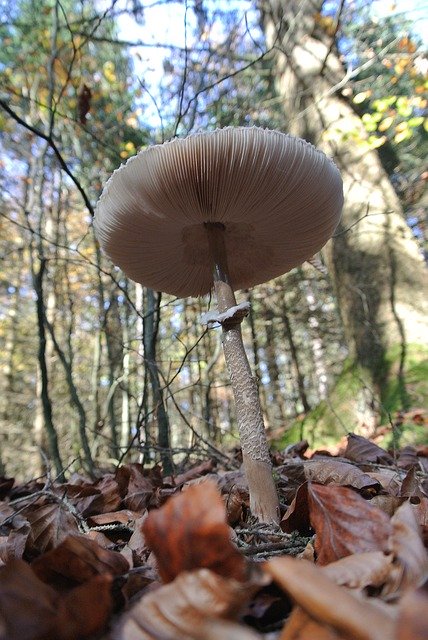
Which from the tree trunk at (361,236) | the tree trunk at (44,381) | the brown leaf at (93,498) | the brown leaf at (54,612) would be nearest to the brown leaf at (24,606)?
the brown leaf at (54,612)

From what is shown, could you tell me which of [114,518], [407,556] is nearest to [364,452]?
[114,518]

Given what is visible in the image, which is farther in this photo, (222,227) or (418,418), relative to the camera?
(418,418)

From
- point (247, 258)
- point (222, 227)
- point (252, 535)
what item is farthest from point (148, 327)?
point (252, 535)

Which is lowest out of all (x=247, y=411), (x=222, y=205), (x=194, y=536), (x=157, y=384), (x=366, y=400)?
(x=194, y=536)

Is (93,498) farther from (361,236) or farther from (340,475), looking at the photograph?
(361,236)

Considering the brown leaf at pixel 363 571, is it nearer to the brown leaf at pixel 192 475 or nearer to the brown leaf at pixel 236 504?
the brown leaf at pixel 236 504

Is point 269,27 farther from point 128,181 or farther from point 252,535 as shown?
point 252,535
